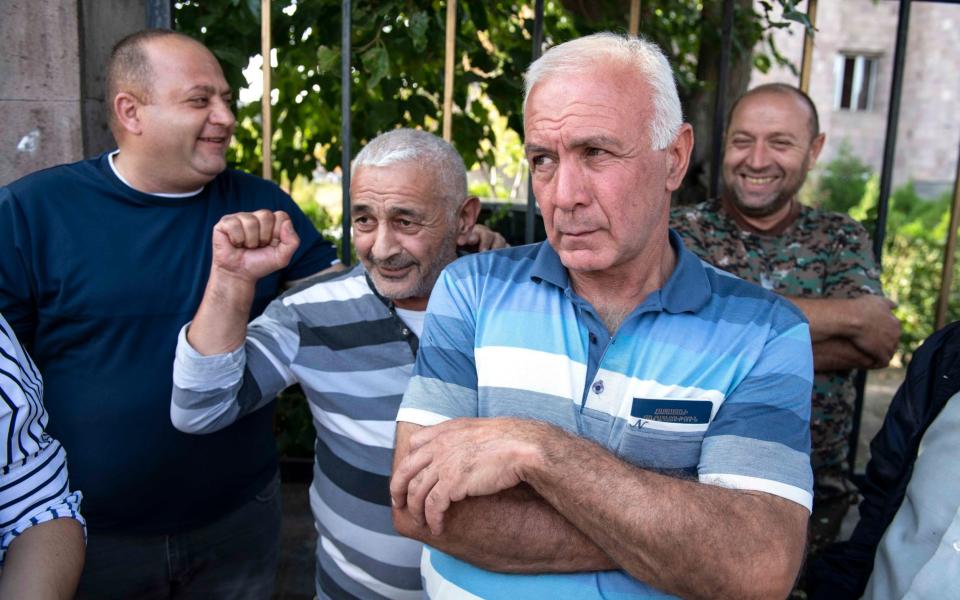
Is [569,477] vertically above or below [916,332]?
above

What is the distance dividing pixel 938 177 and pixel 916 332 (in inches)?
536

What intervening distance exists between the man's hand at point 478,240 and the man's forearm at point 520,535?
989 mm

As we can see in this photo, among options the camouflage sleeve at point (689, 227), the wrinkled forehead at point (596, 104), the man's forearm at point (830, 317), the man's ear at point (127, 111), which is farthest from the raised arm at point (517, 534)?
the man's ear at point (127, 111)

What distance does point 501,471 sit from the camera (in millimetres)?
1377

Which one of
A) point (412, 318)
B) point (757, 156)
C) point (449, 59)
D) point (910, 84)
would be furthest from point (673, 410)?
point (910, 84)

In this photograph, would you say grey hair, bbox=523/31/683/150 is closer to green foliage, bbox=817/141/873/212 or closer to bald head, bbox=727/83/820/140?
bald head, bbox=727/83/820/140

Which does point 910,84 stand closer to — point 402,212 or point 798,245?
point 798,245

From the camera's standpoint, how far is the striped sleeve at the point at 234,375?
187 cm

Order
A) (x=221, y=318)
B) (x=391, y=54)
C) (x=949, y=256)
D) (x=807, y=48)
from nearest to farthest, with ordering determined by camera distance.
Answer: (x=221, y=318)
(x=807, y=48)
(x=949, y=256)
(x=391, y=54)

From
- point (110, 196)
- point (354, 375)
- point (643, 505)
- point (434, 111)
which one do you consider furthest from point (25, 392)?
point (434, 111)

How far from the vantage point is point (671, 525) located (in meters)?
1.33

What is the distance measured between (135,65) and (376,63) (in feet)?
2.69

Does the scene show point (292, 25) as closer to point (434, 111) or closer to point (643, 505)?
point (434, 111)

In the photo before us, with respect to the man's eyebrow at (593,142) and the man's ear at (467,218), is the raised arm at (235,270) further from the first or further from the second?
the man's eyebrow at (593,142)
